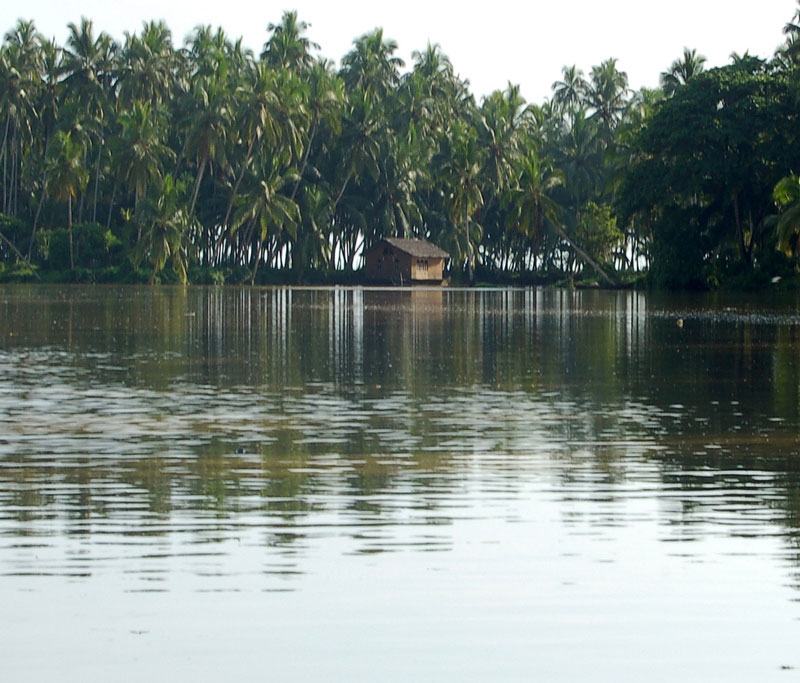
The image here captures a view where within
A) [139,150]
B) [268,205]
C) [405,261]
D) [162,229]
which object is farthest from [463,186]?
[139,150]

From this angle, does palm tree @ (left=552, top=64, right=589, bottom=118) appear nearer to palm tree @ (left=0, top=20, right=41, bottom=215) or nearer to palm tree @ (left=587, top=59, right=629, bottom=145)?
palm tree @ (left=587, top=59, right=629, bottom=145)

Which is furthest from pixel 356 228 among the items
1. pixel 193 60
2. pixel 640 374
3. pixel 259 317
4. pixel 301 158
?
pixel 640 374

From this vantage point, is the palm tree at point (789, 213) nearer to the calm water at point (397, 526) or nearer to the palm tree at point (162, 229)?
the calm water at point (397, 526)

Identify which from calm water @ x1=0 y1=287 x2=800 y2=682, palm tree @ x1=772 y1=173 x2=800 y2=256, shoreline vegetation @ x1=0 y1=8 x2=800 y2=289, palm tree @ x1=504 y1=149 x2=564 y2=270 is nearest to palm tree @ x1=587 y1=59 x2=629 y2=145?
shoreline vegetation @ x1=0 y1=8 x2=800 y2=289

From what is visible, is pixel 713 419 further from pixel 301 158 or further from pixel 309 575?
pixel 301 158

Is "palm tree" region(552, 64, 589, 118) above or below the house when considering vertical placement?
above

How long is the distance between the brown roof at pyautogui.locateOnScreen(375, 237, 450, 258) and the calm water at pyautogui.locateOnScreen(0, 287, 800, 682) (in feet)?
277

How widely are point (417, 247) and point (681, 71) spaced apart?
23856mm

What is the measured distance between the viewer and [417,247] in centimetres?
10950

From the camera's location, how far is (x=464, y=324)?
143ft

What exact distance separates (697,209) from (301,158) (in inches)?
1520

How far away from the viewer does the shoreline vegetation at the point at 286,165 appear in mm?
100188

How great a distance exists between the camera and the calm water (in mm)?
7098

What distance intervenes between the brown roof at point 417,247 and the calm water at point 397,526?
8442 cm
